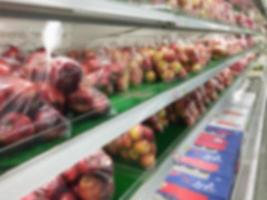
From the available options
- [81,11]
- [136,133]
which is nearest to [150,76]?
[136,133]

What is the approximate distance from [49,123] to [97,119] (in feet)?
0.58

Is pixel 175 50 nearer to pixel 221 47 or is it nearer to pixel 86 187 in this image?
pixel 221 47

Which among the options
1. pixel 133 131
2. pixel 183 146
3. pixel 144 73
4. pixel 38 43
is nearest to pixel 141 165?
pixel 133 131

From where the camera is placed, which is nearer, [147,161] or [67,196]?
[67,196]

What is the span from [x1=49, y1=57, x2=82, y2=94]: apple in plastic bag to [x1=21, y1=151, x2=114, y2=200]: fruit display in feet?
0.86

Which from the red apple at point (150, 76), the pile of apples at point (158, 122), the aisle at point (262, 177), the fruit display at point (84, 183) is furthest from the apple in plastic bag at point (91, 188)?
the aisle at point (262, 177)

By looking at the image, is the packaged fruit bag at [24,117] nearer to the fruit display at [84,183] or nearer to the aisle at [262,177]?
the fruit display at [84,183]

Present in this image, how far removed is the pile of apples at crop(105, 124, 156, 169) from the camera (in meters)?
1.33

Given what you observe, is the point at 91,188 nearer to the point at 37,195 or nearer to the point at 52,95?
the point at 37,195

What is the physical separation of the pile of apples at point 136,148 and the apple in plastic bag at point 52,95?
24.3 inches

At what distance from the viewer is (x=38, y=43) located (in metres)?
1.21

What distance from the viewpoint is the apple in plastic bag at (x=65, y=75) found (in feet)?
2.53

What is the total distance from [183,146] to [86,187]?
2.41 ft

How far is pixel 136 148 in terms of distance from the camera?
143 cm
